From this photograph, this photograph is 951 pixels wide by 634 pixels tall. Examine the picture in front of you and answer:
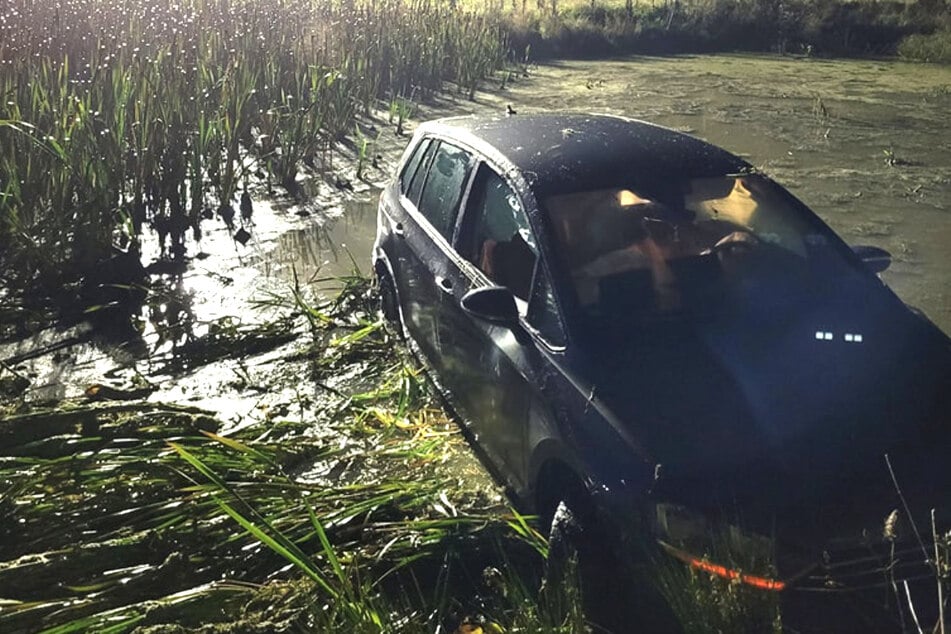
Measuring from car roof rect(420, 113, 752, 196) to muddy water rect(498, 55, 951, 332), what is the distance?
297cm

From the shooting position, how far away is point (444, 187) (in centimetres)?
506

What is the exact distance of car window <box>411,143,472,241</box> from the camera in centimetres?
481

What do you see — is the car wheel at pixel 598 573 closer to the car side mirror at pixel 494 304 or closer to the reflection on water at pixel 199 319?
the car side mirror at pixel 494 304

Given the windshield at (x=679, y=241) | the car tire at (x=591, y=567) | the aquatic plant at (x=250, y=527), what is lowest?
the aquatic plant at (x=250, y=527)

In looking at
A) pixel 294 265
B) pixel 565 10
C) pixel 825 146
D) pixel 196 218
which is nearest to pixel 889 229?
pixel 825 146

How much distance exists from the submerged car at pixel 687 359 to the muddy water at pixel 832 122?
309cm

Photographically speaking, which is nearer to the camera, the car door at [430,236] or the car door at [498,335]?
the car door at [498,335]

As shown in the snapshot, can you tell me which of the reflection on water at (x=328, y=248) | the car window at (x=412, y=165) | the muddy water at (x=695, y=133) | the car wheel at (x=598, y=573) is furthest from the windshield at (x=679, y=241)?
the reflection on water at (x=328, y=248)

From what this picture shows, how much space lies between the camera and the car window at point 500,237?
403cm

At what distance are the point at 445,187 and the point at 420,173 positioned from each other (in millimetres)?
556

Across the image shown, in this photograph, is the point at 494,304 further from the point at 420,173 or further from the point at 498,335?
the point at 420,173

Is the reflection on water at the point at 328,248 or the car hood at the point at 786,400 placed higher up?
the car hood at the point at 786,400

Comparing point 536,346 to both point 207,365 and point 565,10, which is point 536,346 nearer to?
point 207,365

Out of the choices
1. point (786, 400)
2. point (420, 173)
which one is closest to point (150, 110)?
point (420, 173)
